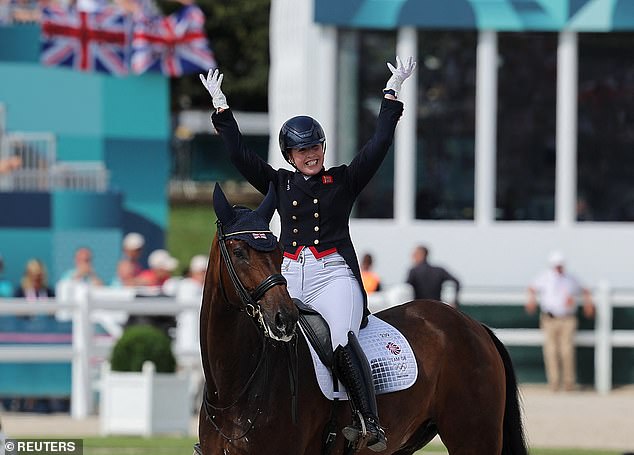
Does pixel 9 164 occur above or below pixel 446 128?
below

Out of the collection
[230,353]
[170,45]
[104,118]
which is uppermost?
[170,45]

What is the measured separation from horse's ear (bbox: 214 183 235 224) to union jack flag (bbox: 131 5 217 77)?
20166 millimetres

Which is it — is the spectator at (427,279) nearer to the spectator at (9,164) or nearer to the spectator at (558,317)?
the spectator at (558,317)

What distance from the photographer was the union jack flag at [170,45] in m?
27.2

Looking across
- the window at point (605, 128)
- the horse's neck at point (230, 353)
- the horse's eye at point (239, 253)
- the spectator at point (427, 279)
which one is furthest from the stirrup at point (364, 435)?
the window at point (605, 128)

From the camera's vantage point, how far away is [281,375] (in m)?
7.24

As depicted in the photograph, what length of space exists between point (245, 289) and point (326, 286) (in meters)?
0.97

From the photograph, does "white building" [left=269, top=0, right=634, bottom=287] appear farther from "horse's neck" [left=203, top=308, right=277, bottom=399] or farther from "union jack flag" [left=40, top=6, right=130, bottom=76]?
"horse's neck" [left=203, top=308, right=277, bottom=399]

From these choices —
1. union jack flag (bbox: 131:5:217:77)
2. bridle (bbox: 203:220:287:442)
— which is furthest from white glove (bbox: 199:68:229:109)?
union jack flag (bbox: 131:5:217:77)

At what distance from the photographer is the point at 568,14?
20.8 meters

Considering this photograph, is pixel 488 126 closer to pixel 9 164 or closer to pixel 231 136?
pixel 9 164

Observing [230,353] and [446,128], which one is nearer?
[230,353]

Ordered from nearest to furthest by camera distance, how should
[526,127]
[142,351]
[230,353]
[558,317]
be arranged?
1. [230,353]
2. [142,351]
3. [558,317]
4. [526,127]

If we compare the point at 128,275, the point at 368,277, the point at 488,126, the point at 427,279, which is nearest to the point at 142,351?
the point at 368,277
